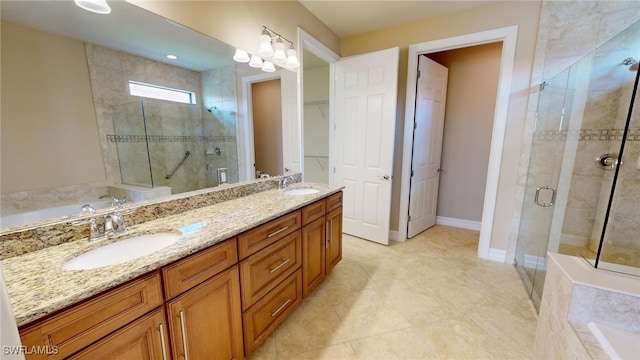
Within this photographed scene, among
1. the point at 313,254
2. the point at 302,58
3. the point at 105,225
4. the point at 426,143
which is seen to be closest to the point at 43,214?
the point at 105,225

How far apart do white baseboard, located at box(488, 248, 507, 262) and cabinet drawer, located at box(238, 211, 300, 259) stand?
230 cm

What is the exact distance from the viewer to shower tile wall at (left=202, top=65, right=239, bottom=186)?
1708mm

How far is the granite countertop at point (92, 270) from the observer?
0.68m

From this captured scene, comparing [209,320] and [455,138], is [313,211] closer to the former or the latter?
[209,320]

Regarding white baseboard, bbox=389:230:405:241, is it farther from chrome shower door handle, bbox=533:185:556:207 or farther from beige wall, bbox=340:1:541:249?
chrome shower door handle, bbox=533:185:556:207

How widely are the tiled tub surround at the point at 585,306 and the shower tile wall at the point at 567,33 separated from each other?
4.13ft

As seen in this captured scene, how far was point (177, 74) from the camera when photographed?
152 centimetres

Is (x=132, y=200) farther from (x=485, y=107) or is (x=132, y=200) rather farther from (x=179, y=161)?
(x=485, y=107)

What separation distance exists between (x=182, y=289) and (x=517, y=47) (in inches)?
129

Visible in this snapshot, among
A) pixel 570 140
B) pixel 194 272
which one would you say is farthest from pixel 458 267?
pixel 194 272

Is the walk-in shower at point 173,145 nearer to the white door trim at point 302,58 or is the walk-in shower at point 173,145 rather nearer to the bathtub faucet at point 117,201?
the bathtub faucet at point 117,201

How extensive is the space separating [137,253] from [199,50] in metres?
1.29

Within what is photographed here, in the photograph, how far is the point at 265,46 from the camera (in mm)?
1913

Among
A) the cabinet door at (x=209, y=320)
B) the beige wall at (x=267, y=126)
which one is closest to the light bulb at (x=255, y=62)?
the beige wall at (x=267, y=126)
